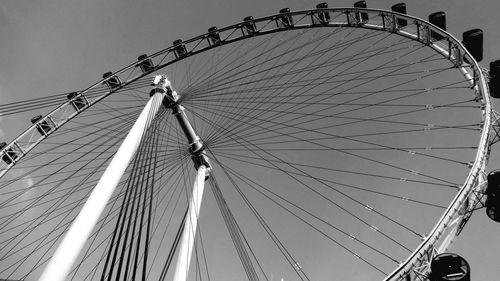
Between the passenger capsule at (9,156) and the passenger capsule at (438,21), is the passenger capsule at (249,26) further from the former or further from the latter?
the passenger capsule at (9,156)

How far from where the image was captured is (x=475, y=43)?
46.5 ft

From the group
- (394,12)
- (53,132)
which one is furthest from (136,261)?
(394,12)

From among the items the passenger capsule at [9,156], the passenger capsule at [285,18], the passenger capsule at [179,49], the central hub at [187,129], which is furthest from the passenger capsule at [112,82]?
the passenger capsule at [285,18]

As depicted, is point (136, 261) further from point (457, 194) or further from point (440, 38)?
point (440, 38)

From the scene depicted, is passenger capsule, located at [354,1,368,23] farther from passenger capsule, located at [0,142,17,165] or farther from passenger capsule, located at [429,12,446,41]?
passenger capsule, located at [0,142,17,165]

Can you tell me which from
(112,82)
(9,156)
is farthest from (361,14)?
(9,156)

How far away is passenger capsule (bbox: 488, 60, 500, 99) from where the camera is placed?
12.8m

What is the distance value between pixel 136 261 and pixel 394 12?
1445 cm

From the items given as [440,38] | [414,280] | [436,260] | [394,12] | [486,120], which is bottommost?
[414,280]

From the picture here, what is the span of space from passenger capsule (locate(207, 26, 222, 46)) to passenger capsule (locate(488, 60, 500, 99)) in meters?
12.2

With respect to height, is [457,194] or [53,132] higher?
[53,132]

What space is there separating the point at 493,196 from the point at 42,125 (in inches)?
697

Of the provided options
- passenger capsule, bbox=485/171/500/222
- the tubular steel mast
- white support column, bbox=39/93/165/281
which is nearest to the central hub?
the tubular steel mast

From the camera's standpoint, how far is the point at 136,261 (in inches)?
301
